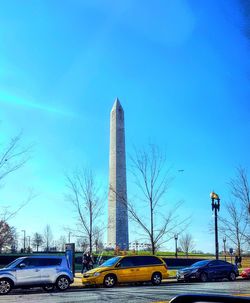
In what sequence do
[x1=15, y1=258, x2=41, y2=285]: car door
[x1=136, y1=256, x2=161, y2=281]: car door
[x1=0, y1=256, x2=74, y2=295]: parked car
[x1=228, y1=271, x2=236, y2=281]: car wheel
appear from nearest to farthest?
1. [x1=0, y1=256, x2=74, y2=295]: parked car
2. [x1=15, y1=258, x2=41, y2=285]: car door
3. [x1=136, y1=256, x2=161, y2=281]: car door
4. [x1=228, y1=271, x2=236, y2=281]: car wheel

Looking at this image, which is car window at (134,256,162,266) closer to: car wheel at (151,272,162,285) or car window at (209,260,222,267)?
car wheel at (151,272,162,285)

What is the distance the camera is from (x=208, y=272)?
26.0 meters

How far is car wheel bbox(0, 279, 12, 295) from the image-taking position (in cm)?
1866

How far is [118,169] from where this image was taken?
5441 centimetres

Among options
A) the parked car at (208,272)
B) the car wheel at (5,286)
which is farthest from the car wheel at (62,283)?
the parked car at (208,272)

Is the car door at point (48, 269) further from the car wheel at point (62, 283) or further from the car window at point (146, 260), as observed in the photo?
the car window at point (146, 260)

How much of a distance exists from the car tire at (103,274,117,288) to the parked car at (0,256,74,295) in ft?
6.06

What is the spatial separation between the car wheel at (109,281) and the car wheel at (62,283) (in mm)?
2002

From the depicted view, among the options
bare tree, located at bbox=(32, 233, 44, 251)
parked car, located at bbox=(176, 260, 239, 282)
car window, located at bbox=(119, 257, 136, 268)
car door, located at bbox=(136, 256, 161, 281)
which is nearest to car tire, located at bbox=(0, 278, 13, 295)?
car window, located at bbox=(119, 257, 136, 268)

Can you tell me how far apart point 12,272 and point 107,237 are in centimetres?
4265

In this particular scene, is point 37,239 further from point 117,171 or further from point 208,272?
point 208,272

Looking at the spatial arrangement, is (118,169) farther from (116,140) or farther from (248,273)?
(248,273)

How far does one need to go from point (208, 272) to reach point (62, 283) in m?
9.90

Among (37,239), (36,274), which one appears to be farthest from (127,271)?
(37,239)
